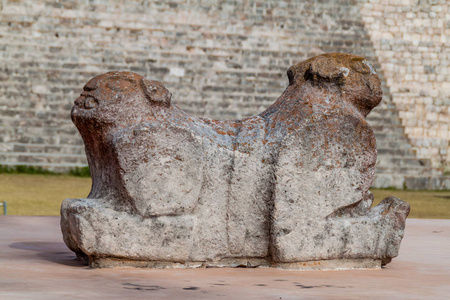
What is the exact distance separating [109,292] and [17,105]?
1313 cm

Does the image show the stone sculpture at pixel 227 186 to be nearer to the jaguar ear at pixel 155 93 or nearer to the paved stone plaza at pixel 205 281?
the jaguar ear at pixel 155 93

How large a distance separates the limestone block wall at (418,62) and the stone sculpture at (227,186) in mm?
13600

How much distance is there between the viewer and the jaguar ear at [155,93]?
504 centimetres

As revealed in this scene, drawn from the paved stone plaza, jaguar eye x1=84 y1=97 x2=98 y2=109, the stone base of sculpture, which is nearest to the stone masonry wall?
the paved stone plaza

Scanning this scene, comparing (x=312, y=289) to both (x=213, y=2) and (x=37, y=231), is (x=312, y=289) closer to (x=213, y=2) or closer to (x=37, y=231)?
(x=37, y=231)

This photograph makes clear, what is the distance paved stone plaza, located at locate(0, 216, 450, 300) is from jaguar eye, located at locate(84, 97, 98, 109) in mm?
941

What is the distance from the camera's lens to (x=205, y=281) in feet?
14.7

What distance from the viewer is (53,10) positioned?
677 inches

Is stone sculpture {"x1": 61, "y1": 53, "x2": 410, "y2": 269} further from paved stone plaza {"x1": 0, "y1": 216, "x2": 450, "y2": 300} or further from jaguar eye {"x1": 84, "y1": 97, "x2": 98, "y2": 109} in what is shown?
paved stone plaza {"x1": 0, "y1": 216, "x2": 450, "y2": 300}

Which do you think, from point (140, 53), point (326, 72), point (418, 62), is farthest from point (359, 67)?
point (418, 62)

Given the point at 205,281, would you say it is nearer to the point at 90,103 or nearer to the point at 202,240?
the point at 202,240

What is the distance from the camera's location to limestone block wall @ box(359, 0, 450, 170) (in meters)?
18.8

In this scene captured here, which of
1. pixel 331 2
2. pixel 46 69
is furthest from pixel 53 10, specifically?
pixel 331 2

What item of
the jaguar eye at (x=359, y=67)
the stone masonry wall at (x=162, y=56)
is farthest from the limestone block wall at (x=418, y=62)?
the jaguar eye at (x=359, y=67)
